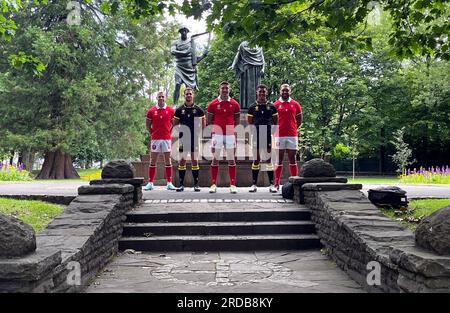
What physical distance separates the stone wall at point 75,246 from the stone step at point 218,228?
0.32 metres

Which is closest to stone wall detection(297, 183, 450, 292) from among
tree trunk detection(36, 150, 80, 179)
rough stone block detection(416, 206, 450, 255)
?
rough stone block detection(416, 206, 450, 255)

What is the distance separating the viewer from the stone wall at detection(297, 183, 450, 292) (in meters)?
3.16

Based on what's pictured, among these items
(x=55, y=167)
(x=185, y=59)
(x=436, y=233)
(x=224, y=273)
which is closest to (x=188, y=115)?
→ (x=224, y=273)

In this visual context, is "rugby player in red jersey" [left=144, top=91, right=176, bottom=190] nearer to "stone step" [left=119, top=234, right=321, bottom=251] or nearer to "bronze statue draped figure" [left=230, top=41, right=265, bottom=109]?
"stone step" [left=119, top=234, right=321, bottom=251]

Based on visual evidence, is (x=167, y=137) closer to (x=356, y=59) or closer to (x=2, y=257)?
(x=2, y=257)

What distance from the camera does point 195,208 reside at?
23.3 feet

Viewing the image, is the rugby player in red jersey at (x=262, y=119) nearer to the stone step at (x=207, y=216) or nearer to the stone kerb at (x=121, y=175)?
the stone step at (x=207, y=216)

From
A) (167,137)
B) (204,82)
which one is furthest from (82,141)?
(167,137)

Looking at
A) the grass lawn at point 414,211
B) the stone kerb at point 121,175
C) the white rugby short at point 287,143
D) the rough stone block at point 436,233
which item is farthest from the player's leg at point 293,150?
the rough stone block at point 436,233

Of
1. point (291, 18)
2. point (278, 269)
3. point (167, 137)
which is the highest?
point (291, 18)

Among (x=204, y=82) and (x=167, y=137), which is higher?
(x=204, y=82)

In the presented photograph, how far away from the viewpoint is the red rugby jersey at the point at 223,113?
8.84 meters

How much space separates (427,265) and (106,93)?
73.4 feet

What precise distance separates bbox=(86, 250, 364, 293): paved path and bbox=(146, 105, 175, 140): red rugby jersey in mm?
3843
